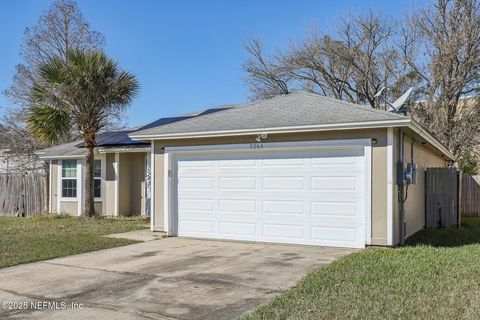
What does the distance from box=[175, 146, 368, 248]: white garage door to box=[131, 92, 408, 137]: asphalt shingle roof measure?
67 centimetres

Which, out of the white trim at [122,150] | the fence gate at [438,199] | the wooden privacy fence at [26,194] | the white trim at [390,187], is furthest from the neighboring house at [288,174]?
the wooden privacy fence at [26,194]

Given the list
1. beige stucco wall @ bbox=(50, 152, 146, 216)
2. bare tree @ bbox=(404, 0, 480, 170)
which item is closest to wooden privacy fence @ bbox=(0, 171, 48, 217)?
beige stucco wall @ bbox=(50, 152, 146, 216)

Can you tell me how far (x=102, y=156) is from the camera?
17.0 metres

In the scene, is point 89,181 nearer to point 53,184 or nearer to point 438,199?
point 53,184

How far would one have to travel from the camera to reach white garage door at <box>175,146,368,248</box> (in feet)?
31.2

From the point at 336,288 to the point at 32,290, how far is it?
4.22m

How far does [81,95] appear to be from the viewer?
49.7ft

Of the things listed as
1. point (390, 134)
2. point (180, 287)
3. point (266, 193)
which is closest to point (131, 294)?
point (180, 287)

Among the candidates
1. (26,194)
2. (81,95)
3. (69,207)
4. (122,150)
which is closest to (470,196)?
(122,150)

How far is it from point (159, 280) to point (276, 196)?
165 inches

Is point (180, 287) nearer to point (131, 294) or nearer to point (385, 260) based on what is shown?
point (131, 294)

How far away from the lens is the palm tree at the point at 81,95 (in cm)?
1484

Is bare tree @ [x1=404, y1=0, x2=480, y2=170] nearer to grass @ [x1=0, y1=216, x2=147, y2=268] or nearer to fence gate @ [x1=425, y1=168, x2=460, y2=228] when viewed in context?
fence gate @ [x1=425, y1=168, x2=460, y2=228]

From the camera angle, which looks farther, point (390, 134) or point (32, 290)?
point (390, 134)
